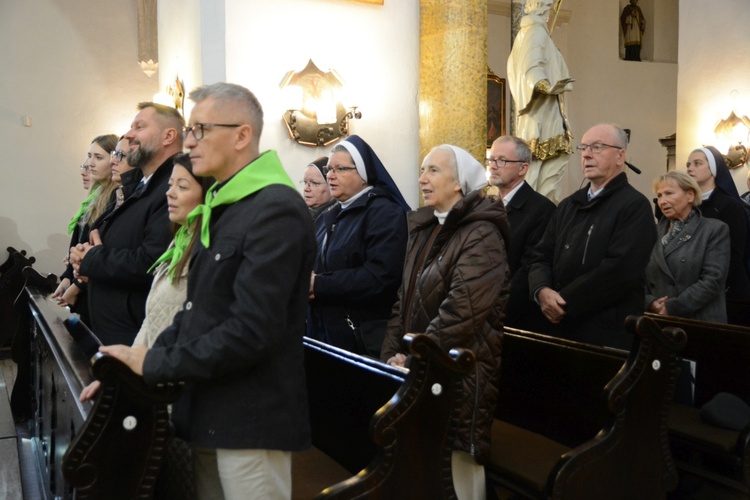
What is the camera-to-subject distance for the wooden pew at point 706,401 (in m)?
3.21

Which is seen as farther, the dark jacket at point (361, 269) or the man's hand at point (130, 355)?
the dark jacket at point (361, 269)

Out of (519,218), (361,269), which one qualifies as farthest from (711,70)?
(361,269)

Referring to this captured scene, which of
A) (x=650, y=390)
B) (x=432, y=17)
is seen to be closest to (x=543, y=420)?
(x=650, y=390)

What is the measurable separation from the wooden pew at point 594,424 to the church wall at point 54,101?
26.3 ft

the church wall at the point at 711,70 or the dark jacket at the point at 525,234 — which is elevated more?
the church wall at the point at 711,70

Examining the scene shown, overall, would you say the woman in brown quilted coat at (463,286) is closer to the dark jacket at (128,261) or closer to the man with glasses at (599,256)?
the man with glasses at (599,256)

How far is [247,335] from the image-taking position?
1.88 meters

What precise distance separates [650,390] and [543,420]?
2.22 ft

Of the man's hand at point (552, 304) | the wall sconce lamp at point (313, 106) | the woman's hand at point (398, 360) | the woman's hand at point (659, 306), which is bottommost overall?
the woman's hand at point (659, 306)

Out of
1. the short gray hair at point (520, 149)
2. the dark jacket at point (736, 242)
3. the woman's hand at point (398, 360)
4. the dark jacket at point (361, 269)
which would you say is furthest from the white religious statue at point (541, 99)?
the woman's hand at point (398, 360)

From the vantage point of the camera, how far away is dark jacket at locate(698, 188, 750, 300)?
17.0 ft

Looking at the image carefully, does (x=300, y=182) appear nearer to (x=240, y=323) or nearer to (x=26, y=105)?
(x=240, y=323)

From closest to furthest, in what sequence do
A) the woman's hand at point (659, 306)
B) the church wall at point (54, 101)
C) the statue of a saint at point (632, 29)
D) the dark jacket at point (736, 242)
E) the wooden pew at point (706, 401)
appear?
the wooden pew at point (706, 401)
the woman's hand at point (659, 306)
the dark jacket at point (736, 242)
the church wall at point (54, 101)
the statue of a saint at point (632, 29)

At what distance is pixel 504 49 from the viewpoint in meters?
13.8
